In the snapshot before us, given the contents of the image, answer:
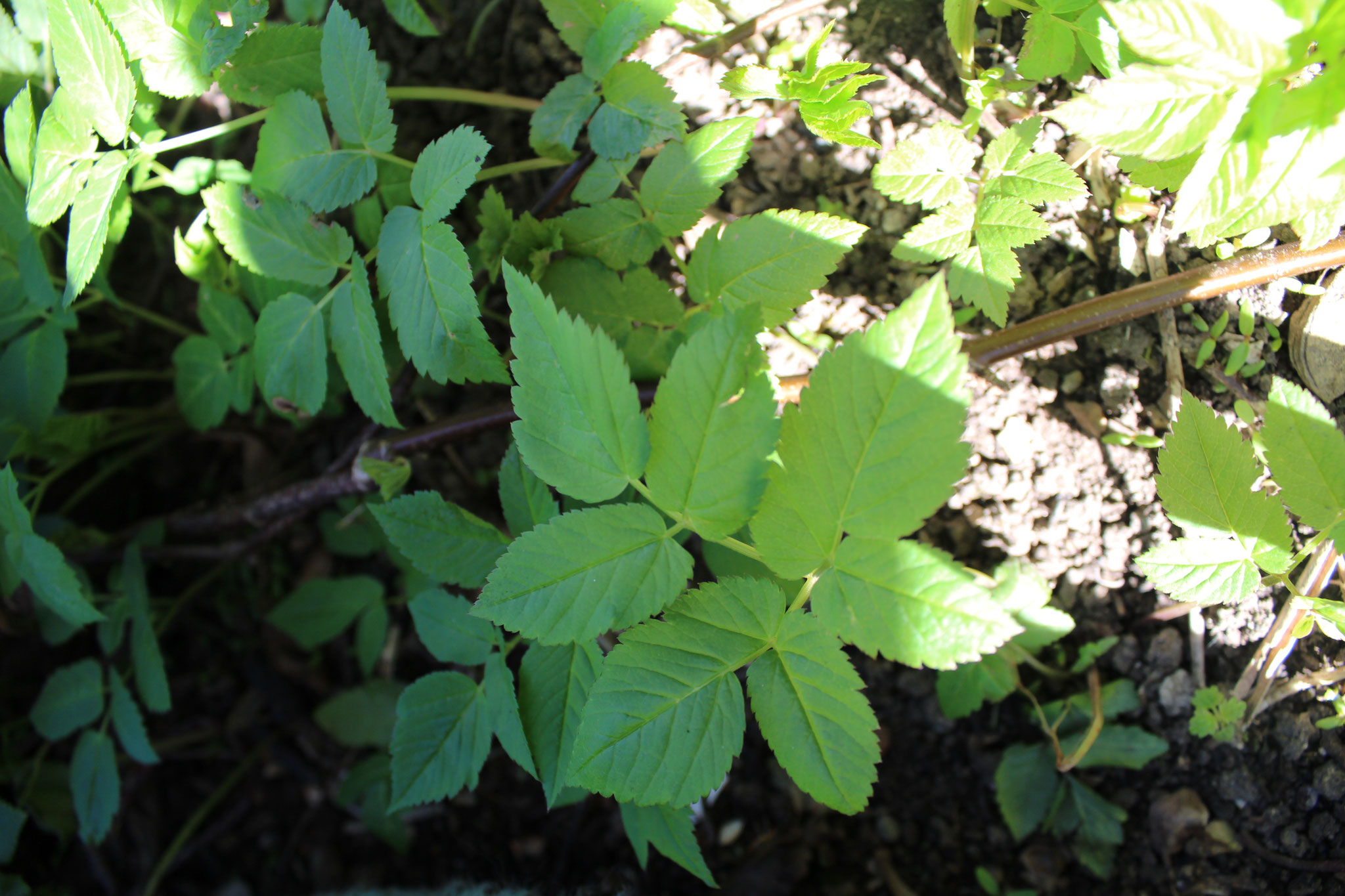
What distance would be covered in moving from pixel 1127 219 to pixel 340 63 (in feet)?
4.70

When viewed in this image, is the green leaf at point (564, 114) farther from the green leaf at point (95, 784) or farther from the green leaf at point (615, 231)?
the green leaf at point (95, 784)

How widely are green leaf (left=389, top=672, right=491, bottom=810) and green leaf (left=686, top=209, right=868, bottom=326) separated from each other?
0.81 meters

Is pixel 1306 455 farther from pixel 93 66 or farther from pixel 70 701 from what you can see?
pixel 70 701

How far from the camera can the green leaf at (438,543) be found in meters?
1.33

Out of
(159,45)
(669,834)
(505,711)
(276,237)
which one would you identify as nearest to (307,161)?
(276,237)

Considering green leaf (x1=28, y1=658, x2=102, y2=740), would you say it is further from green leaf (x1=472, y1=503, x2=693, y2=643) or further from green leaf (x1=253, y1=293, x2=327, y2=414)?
green leaf (x1=472, y1=503, x2=693, y2=643)

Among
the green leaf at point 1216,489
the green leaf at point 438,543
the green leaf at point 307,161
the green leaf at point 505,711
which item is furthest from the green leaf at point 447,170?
the green leaf at point 1216,489

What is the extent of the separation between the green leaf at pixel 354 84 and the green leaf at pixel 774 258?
22.3 inches

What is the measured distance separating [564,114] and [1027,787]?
5.22ft

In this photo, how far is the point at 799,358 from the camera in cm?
161

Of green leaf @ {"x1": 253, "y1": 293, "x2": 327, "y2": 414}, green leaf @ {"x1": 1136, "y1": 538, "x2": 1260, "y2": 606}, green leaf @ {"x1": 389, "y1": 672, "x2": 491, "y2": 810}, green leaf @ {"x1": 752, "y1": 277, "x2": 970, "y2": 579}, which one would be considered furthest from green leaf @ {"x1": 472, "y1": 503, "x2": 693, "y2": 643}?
green leaf @ {"x1": 1136, "y1": 538, "x2": 1260, "y2": 606}

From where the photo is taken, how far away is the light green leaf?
87 cm

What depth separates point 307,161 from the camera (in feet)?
4.34

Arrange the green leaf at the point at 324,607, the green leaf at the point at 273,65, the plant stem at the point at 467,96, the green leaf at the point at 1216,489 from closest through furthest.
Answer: the green leaf at the point at 1216,489 → the green leaf at the point at 273,65 → the plant stem at the point at 467,96 → the green leaf at the point at 324,607
